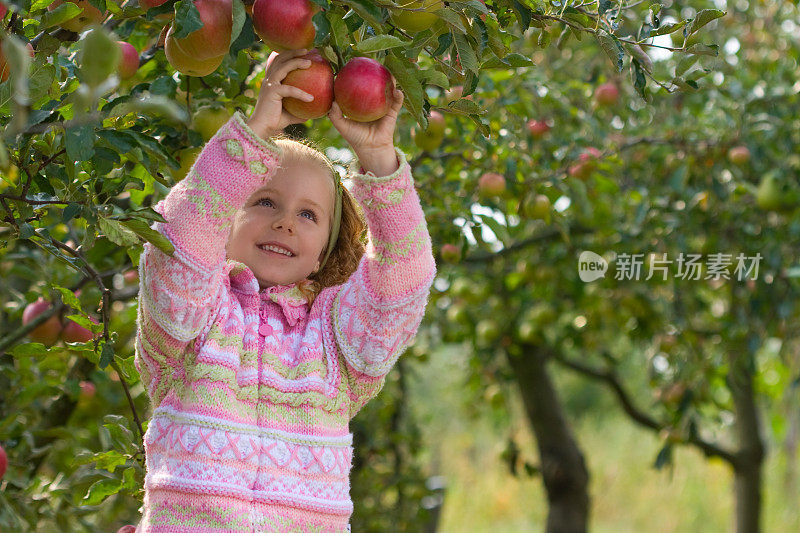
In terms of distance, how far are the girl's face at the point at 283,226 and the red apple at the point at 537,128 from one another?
1.15 metres

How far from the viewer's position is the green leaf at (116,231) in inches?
43.3

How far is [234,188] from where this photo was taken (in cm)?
118

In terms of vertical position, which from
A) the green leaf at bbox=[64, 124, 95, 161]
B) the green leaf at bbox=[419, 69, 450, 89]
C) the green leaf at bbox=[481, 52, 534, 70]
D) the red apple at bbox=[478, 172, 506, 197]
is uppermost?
the green leaf at bbox=[419, 69, 450, 89]

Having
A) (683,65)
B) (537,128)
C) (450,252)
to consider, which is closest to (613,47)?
(683,65)

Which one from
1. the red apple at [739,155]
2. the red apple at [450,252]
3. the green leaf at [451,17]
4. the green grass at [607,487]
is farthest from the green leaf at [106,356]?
the green grass at [607,487]

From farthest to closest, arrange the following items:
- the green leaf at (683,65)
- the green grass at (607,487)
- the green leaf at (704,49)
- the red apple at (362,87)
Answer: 1. the green grass at (607,487)
2. the green leaf at (683,65)
3. the green leaf at (704,49)
4. the red apple at (362,87)

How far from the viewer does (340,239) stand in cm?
158

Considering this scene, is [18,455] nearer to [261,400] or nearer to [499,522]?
[261,400]

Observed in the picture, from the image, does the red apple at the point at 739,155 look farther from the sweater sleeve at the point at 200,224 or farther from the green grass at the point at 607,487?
the green grass at the point at 607,487

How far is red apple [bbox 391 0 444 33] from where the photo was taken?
3.54 ft

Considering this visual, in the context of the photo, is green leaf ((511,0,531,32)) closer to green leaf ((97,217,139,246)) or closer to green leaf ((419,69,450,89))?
green leaf ((419,69,450,89))

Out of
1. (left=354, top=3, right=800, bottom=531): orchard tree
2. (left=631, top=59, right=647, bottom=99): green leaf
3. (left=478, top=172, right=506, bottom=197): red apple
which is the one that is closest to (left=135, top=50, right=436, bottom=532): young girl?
(left=631, top=59, right=647, bottom=99): green leaf

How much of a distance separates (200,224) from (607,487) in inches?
287

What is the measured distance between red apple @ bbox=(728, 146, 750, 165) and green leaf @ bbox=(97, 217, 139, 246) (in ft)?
7.20
